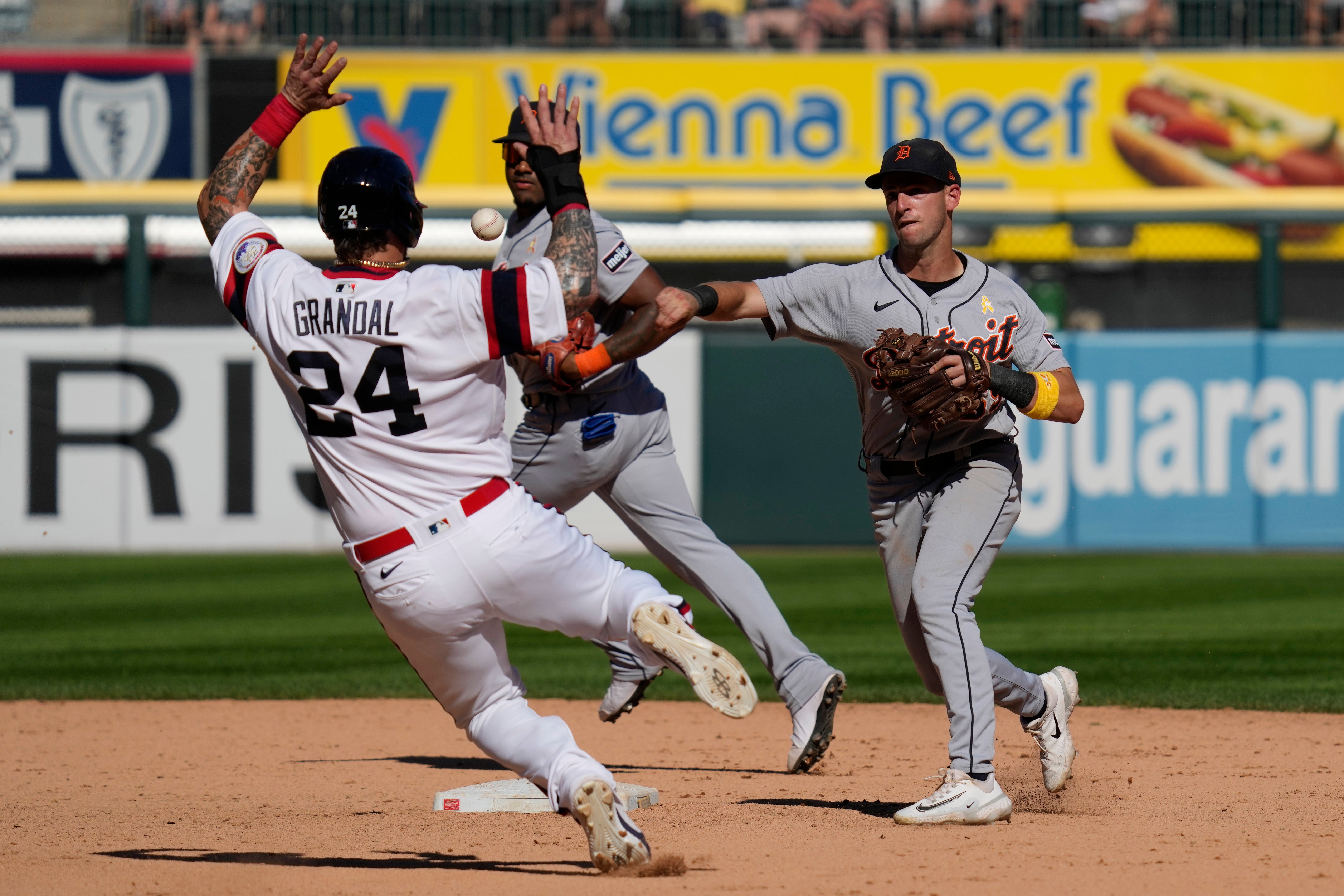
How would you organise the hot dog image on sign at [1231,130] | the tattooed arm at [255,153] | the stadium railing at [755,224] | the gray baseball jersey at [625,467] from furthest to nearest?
the hot dog image on sign at [1231,130] → the stadium railing at [755,224] → the gray baseball jersey at [625,467] → the tattooed arm at [255,153]

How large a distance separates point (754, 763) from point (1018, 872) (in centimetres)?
193

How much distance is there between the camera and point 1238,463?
38.8 ft

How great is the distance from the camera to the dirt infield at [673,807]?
3693 mm

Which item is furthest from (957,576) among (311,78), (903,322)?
(311,78)

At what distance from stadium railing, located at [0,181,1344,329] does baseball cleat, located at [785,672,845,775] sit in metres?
8.45

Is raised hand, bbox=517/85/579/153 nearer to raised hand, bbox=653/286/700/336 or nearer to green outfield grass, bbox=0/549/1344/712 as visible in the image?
raised hand, bbox=653/286/700/336

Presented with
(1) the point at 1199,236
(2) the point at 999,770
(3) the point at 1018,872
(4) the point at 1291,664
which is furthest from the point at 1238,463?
(3) the point at 1018,872

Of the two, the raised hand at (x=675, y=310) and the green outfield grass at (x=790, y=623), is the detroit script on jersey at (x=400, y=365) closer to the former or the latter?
the raised hand at (x=675, y=310)

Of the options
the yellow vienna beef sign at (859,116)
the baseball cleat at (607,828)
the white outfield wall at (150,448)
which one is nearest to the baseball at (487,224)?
the baseball cleat at (607,828)

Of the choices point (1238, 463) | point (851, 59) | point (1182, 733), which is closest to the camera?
point (1182, 733)

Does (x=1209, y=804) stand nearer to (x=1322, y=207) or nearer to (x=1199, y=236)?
(x=1322, y=207)

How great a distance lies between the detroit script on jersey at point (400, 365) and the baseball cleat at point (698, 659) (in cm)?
48

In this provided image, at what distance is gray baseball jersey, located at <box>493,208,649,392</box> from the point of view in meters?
4.87

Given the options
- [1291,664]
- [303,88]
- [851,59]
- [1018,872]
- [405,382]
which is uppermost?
[851,59]
